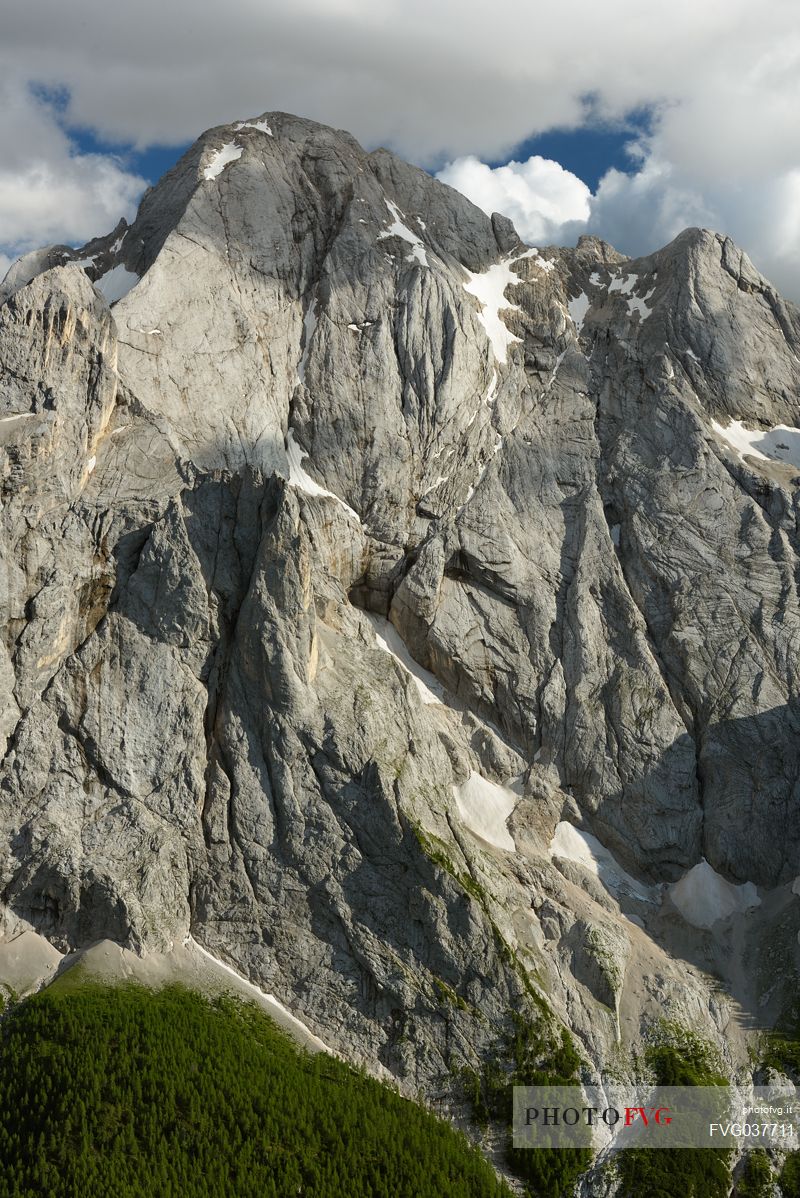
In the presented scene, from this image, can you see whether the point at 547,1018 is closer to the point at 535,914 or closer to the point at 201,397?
the point at 535,914

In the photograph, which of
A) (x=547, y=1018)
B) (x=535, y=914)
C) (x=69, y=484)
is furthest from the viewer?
(x=69, y=484)

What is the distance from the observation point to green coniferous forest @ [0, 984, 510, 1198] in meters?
41.3

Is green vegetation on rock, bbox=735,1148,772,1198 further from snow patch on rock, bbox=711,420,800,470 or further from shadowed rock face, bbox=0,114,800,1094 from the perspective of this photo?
snow patch on rock, bbox=711,420,800,470

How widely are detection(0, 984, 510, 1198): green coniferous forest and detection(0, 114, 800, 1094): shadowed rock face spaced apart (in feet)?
10.8

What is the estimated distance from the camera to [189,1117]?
143 feet

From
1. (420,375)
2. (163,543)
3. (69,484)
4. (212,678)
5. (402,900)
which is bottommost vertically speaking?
(402,900)

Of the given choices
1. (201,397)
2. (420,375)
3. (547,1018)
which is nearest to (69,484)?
(201,397)

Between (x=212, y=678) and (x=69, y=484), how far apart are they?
13.8 m

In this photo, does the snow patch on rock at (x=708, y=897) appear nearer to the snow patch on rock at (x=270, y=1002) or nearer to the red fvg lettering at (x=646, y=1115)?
the red fvg lettering at (x=646, y=1115)

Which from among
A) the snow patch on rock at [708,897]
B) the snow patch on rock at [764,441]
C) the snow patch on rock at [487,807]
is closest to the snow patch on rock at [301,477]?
the snow patch on rock at [487,807]

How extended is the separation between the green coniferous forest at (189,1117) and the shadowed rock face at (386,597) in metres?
3.30

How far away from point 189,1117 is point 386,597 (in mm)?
32501

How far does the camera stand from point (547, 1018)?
4959 cm

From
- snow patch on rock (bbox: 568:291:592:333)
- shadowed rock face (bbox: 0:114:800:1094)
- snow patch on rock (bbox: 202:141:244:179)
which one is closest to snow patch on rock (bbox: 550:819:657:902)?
shadowed rock face (bbox: 0:114:800:1094)
